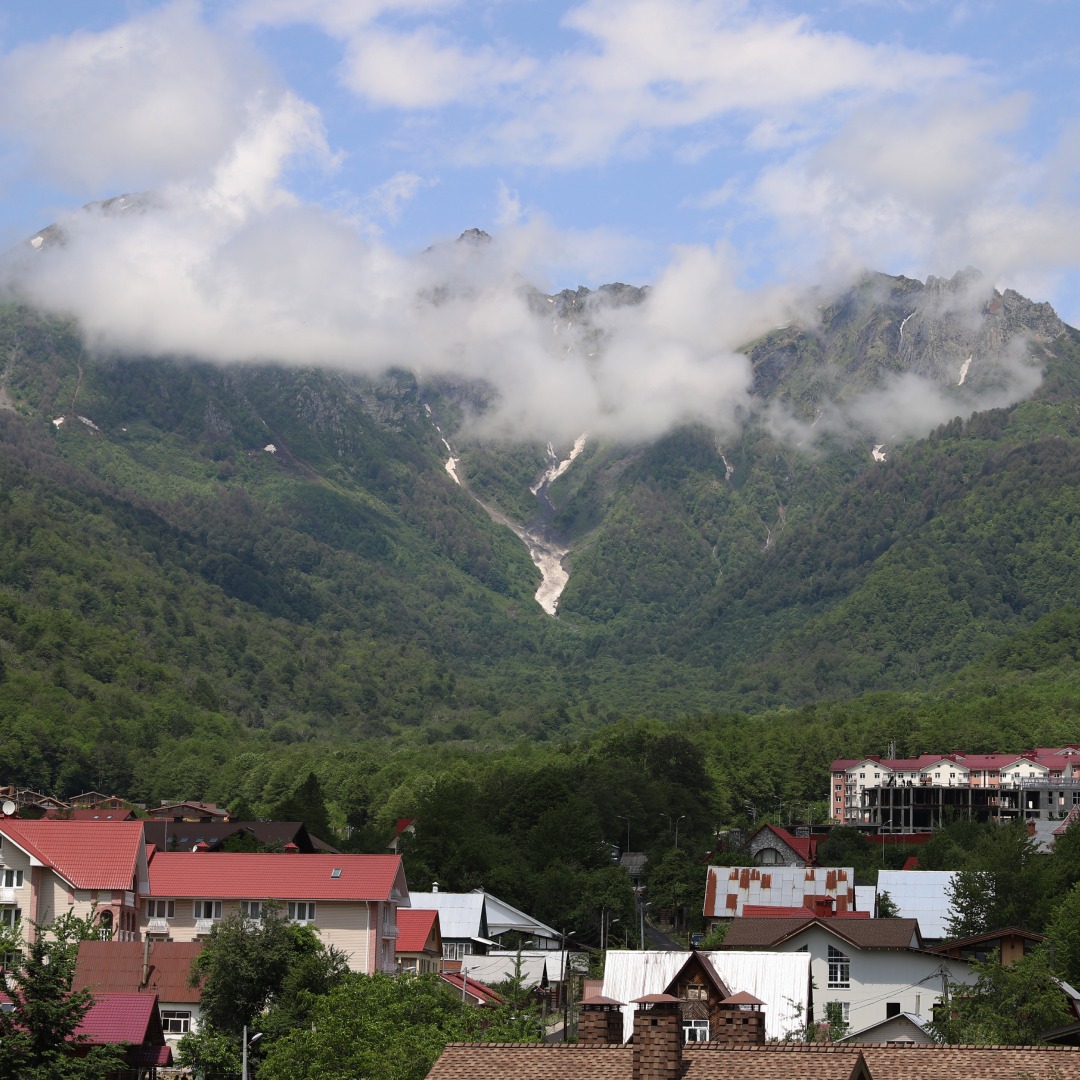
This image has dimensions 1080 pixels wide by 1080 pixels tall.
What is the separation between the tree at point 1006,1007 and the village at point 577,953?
64 centimetres

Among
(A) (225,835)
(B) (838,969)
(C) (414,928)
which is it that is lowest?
(B) (838,969)

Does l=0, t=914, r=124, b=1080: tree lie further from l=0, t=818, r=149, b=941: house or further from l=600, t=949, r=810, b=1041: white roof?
l=0, t=818, r=149, b=941: house

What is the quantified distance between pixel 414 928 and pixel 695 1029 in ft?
151

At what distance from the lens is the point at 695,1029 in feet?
161

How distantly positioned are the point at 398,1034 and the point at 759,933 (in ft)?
113

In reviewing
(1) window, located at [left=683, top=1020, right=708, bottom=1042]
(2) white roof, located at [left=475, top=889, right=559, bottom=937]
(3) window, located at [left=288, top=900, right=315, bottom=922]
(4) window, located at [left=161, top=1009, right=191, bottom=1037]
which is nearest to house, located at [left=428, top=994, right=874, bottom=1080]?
(1) window, located at [left=683, top=1020, right=708, bottom=1042]

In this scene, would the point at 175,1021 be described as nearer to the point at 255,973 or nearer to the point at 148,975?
the point at 148,975

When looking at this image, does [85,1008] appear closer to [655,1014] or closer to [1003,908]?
[655,1014]

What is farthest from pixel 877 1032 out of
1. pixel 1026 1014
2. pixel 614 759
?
pixel 614 759

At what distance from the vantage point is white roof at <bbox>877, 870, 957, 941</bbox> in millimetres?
105562

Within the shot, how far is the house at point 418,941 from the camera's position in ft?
299

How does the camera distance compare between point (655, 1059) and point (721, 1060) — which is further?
point (721, 1060)

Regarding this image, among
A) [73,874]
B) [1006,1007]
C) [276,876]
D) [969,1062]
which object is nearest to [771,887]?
[276,876]

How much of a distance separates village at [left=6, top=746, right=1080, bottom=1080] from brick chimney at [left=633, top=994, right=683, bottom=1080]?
32mm
